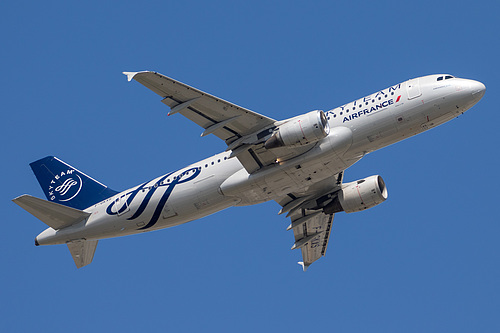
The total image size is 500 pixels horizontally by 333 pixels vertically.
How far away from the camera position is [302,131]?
40.1 meters

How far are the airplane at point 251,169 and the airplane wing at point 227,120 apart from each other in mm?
60

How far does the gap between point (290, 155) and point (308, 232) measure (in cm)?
1231

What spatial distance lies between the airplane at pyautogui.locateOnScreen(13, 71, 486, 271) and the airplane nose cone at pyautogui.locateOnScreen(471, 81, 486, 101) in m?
0.06

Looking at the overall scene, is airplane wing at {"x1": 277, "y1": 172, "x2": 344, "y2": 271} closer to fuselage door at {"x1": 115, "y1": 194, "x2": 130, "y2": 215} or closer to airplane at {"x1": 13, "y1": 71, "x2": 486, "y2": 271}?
airplane at {"x1": 13, "y1": 71, "x2": 486, "y2": 271}

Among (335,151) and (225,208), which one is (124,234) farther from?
(335,151)

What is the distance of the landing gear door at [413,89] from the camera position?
1622 inches

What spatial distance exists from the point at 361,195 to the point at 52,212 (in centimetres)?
2111

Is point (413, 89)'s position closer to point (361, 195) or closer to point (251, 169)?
point (361, 195)

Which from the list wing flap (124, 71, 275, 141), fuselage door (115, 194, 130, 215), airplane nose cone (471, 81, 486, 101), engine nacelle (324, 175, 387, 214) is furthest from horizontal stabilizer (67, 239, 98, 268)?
airplane nose cone (471, 81, 486, 101)

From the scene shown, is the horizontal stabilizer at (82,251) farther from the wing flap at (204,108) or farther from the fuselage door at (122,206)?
the wing flap at (204,108)

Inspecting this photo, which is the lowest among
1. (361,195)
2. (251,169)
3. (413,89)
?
(361,195)

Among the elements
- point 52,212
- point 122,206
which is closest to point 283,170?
point 122,206

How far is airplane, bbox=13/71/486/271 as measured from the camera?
40.8m

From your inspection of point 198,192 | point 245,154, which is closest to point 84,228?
point 198,192
